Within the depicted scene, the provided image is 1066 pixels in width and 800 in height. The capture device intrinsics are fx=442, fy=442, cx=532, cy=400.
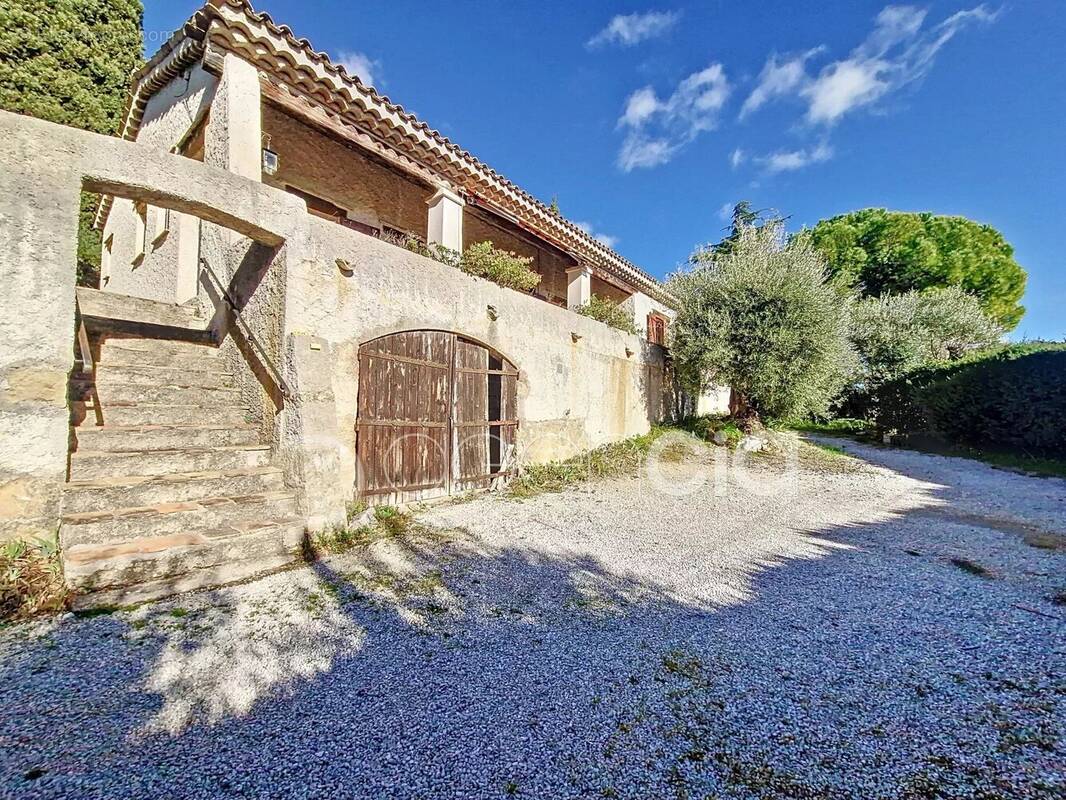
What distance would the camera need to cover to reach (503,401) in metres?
6.45

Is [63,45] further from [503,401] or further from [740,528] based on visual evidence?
[740,528]

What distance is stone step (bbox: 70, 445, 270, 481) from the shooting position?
3359mm

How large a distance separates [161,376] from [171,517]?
6.58 feet

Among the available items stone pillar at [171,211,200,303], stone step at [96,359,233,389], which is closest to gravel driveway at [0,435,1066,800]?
stone step at [96,359,233,389]

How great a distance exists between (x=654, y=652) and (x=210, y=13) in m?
6.84

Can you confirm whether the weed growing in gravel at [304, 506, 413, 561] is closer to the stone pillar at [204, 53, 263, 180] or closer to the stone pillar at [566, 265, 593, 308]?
the stone pillar at [204, 53, 263, 180]

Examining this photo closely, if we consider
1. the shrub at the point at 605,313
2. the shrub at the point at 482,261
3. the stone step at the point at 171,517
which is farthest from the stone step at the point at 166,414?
the shrub at the point at 605,313

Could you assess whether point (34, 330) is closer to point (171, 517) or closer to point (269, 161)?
point (171, 517)

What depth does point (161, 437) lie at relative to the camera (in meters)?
3.88

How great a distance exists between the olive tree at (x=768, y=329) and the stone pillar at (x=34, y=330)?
9323 millimetres

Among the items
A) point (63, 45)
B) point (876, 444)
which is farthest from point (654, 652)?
point (63, 45)

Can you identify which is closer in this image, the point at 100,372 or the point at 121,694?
the point at 121,694

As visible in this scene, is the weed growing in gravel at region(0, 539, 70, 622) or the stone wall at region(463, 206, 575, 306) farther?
the stone wall at region(463, 206, 575, 306)

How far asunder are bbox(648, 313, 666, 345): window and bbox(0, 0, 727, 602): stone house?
576 centimetres
